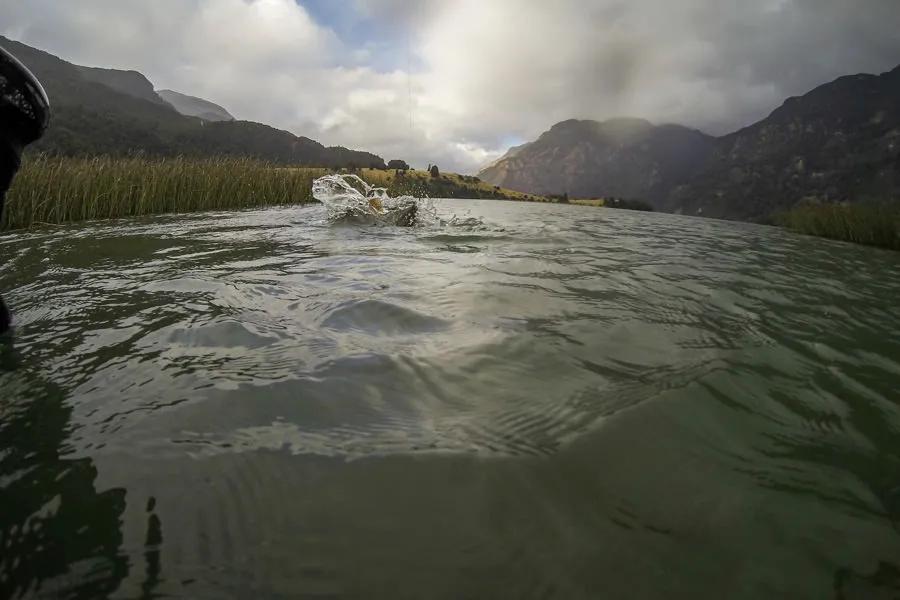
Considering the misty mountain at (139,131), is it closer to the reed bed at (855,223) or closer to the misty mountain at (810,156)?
the reed bed at (855,223)

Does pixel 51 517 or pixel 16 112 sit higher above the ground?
pixel 16 112

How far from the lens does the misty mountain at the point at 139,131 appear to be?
48000 millimetres

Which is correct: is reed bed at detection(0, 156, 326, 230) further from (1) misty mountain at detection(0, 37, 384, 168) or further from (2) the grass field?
(1) misty mountain at detection(0, 37, 384, 168)

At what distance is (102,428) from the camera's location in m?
1.36

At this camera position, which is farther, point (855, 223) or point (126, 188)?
point (855, 223)

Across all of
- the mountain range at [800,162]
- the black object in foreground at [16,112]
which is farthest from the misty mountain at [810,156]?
the black object in foreground at [16,112]

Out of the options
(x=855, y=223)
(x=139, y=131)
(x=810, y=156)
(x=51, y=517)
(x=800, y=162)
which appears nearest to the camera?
(x=51, y=517)

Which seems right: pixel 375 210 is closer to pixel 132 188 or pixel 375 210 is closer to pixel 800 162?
pixel 132 188

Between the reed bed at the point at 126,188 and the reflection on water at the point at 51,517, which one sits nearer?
the reflection on water at the point at 51,517

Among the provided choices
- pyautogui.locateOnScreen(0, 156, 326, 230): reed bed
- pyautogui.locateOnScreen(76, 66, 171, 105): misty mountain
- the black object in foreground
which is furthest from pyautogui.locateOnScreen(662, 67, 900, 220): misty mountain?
pyautogui.locateOnScreen(76, 66, 171, 105): misty mountain

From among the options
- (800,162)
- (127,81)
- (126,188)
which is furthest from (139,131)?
(800,162)

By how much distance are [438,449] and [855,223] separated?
1549cm

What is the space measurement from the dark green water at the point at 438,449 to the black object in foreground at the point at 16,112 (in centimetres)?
85

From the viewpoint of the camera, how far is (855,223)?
11.7m
